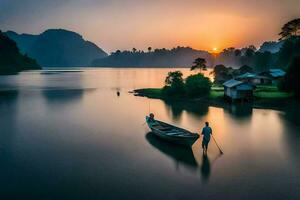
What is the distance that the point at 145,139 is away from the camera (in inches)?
1430

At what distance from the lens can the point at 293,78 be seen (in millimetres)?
63938

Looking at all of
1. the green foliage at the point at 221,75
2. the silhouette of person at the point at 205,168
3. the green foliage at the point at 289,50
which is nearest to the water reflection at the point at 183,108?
the silhouette of person at the point at 205,168

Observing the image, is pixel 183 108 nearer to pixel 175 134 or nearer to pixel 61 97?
pixel 175 134

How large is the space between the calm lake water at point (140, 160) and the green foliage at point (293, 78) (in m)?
14.6

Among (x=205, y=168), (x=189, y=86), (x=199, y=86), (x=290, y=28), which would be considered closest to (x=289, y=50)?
(x=290, y=28)

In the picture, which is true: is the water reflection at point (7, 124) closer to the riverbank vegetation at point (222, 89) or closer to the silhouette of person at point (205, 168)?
the silhouette of person at point (205, 168)

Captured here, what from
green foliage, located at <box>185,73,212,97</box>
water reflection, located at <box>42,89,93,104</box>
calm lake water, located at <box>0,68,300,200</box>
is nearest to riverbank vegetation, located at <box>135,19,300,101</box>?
green foliage, located at <box>185,73,212,97</box>

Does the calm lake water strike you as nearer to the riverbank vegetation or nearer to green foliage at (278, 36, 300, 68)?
the riverbank vegetation

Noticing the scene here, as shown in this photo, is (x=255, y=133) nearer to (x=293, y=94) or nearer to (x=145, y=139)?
(x=145, y=139)

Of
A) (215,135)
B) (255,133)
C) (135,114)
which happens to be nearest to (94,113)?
(135,114)

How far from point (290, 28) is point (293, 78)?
7182cm

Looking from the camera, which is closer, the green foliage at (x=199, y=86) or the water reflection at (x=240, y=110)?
the water reflection at (x=240, y=110)

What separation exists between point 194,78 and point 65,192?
60.2 metres

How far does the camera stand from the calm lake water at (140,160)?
66.8ft
